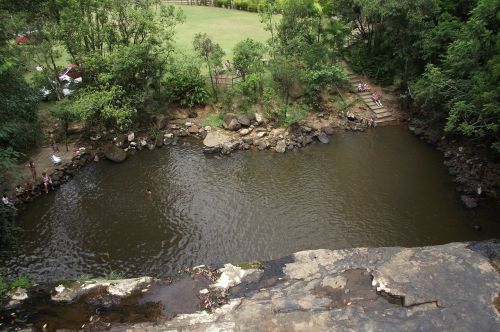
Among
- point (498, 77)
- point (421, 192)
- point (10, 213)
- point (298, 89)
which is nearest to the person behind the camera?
point (10, 213)

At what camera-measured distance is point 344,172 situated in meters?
22.8

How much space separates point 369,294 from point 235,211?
902 centimetres

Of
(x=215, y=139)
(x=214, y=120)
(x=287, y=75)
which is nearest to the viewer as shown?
(x=215, y=139)

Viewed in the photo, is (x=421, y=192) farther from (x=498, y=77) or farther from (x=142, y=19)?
(x=142, y=19)

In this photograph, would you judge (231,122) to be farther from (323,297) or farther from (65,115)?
(323,297)

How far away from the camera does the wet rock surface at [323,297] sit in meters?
11.0

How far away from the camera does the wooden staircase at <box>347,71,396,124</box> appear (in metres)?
28.2

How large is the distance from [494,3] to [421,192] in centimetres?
940

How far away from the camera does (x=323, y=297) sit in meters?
11.9

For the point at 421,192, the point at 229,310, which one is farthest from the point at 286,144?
the point at 229,310

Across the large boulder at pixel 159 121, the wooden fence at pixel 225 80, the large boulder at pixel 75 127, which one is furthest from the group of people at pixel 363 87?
the large boulder at pixel 75 127

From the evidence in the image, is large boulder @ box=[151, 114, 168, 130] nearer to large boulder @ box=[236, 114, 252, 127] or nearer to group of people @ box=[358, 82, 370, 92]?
large boulder @ box=[236, 114, 252, 127]

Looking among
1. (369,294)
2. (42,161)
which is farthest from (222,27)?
(369,294)

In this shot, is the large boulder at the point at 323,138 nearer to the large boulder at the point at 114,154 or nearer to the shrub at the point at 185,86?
the shrub at the point at 185,86
